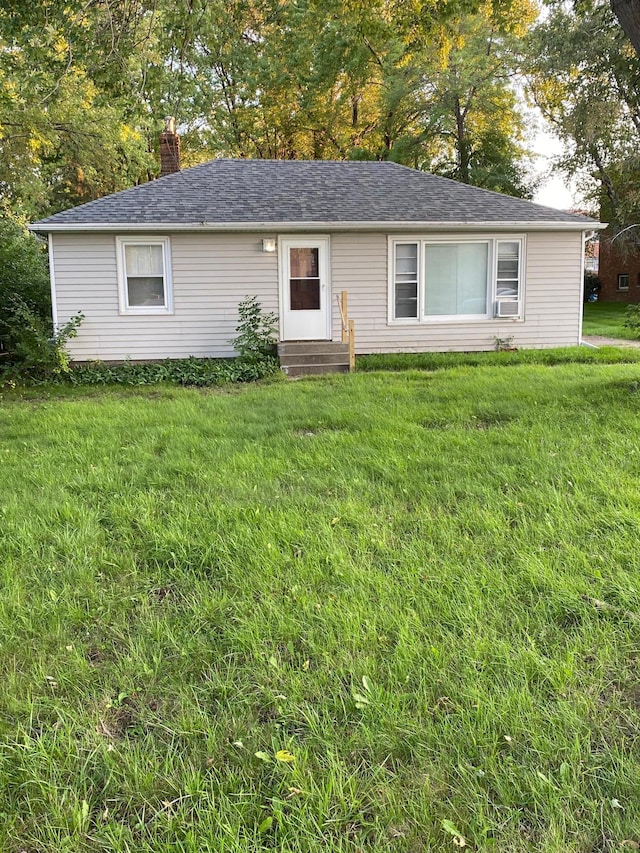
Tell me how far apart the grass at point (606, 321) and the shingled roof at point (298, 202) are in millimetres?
4650

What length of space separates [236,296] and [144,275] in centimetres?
175

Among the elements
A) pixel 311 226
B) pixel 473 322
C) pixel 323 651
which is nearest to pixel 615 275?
pixel 473 322

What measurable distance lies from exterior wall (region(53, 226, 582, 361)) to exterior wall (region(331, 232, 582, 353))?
0.07ft

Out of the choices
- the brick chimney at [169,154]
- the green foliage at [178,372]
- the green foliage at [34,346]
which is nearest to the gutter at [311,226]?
the green foliage at [34,346]

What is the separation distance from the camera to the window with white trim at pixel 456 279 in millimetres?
12172

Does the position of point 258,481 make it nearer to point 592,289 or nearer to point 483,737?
point 483,737

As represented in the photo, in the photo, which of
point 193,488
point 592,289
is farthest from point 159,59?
point 592,289

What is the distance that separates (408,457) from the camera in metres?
4.89

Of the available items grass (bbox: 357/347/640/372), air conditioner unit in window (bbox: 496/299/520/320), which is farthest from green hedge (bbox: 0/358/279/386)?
air conditioner unit in window (bbox: 496/299/520/320)

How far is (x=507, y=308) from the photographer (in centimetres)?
1246

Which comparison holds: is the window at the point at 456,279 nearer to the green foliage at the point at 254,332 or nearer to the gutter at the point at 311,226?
the gutter at the point at 311,226

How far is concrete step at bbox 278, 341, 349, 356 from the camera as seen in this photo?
11.0 m

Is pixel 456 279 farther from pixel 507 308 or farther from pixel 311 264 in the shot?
pixel 311 264

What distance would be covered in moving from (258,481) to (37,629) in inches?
78.7
